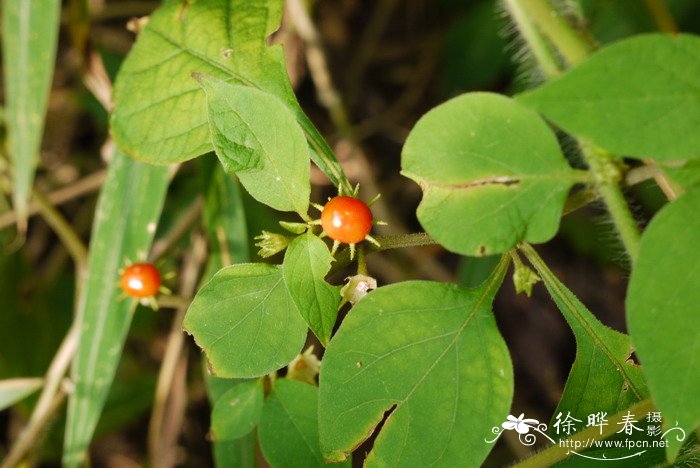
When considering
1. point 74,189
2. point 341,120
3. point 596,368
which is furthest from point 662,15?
point 74,189

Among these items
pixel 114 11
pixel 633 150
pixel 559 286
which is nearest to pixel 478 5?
pixel 114 11

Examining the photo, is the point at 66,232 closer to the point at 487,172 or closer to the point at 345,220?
the point at 345,220

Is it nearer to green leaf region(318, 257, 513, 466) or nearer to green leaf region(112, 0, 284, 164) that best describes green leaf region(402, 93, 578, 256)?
green leaf region(318, 257, 513, 466)

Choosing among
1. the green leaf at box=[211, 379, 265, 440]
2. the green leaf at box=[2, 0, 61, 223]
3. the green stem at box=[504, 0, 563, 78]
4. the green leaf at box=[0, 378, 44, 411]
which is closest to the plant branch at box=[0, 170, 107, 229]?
the green leaf at box=[2, 0, 61, 223]

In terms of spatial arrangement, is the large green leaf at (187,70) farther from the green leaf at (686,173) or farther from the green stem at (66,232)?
the green stem at (66,232)

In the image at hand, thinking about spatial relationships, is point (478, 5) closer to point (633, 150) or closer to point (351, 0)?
point (351, 0)

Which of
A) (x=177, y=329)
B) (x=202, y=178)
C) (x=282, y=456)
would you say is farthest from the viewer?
(x=177, y=329)
